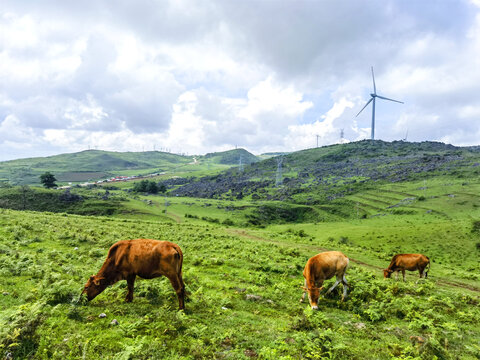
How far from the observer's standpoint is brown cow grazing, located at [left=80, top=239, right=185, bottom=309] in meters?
10.6

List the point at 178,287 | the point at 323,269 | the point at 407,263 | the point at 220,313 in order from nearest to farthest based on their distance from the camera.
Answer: the point at 178,287 → the point at 220,313 → the point at 323,269 → the point at 407,263

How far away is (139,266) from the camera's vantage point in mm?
10812

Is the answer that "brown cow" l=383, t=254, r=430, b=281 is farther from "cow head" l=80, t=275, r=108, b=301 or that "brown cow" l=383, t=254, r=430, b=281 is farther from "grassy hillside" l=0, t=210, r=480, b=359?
"cow head" l=80, t=275, r=108, b=301

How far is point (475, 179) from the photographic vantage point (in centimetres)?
10694

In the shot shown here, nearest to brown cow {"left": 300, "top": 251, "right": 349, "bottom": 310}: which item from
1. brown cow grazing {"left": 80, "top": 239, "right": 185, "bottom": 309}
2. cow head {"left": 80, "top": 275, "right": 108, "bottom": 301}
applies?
brown cow grazing {"left": 80, "top": 239, "right": 185, "bottom": 309}

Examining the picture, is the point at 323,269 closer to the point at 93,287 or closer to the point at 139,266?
the point at 139,266

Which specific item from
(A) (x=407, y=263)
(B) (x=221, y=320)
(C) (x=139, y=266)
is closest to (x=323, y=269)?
(B) (x=221, y=320)

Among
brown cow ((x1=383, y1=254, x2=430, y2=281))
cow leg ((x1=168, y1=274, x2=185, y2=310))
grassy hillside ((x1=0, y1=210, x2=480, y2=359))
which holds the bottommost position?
brown cow ((x1=383, y1=254, x2=430, y2=281))

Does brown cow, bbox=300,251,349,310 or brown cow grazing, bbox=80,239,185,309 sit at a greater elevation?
brown cow grazing, bbox=80,239,185,309

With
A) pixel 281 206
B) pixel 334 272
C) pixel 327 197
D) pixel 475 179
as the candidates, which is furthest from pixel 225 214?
pixel 475 179

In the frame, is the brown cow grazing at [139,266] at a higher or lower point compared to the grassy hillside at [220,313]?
higher

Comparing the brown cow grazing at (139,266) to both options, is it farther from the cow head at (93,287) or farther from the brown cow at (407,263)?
the brown cow at (407,263)

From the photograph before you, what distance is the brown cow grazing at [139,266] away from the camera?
34.6 feet

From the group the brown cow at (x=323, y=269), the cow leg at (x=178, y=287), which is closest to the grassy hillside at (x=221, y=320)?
the cow leg at (x=178, y=287)
